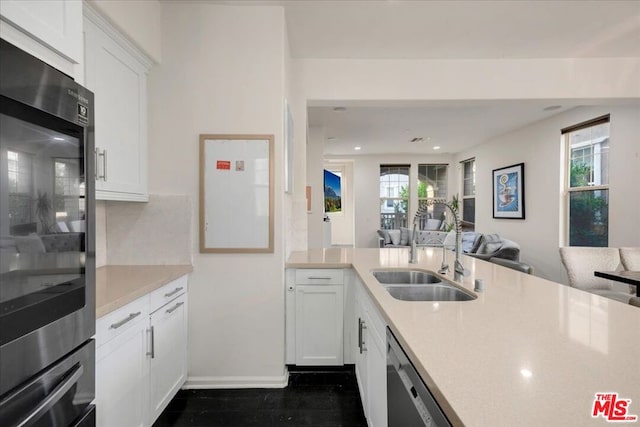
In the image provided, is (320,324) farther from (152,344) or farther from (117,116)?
(117,116)

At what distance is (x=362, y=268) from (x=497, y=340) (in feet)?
4.17

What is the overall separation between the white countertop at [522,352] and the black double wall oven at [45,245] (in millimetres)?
1015

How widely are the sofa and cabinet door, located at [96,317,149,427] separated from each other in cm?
323

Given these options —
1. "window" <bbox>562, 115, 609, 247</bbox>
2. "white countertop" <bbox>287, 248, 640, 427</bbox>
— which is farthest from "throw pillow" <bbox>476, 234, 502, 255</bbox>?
"white countertop" <bbox>287, 248, 640, 427</bbox>

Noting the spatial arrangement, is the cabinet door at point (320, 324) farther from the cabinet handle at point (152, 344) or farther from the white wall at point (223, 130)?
the cabinet handle at point (152, 344)

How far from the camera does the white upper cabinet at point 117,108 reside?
1677mm

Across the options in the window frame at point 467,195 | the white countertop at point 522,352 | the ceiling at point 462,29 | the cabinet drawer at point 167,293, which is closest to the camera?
the white countertop at point 522,352

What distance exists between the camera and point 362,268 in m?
2.20

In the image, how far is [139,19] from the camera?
194 centimetres

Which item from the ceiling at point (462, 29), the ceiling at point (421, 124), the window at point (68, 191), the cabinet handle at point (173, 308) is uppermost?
the ceiling at point (462, 29)

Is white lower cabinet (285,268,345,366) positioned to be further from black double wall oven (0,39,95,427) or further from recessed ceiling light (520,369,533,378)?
recessed ceiling light (520,369,533,378)

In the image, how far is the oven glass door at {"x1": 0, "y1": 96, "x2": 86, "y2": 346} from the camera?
733mm

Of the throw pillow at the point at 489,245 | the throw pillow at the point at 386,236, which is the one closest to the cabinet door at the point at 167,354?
the throw pillow at the point at 489,245

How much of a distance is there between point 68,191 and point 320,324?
76.7 inches
